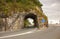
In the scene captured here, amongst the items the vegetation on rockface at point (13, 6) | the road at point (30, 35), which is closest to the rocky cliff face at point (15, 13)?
the vegetation on rockface at point (13, 6)

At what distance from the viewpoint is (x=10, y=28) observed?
42719 millimetres

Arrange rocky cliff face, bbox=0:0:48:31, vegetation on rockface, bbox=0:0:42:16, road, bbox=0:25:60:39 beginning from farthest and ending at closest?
vegetation on rockface, bbox=0:0:42:16 → rocky cliff face, bbox=0:0:48:31 → road, bbox=0:25:60:39

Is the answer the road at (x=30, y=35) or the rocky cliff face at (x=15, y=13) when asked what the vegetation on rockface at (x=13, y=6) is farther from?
the road at (x=30, y=35)

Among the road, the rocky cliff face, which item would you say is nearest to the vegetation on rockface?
the rocky cliff face

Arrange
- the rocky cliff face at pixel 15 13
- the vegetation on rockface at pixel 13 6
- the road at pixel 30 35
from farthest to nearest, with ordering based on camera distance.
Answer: the vegetation on rockface at pixel 13 6 < the rocky cliff face at pixel 15 13 < the road at pixel 30 35

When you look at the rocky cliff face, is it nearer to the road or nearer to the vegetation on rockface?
the vegetation on rockface

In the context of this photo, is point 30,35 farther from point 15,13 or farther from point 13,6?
point 13,6

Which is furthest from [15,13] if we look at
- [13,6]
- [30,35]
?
[30,35]


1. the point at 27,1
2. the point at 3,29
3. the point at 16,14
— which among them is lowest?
the point at 3,29

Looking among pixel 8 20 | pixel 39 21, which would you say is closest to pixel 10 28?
pixel 8 20

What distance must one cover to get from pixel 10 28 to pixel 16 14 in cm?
485

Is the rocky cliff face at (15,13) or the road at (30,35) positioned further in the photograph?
the rocky cliff face at (15,13)

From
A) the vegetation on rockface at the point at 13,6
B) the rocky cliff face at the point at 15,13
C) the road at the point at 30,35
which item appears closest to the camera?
the road at the point at 30,35

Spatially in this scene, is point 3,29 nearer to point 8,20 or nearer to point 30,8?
point 8,20
